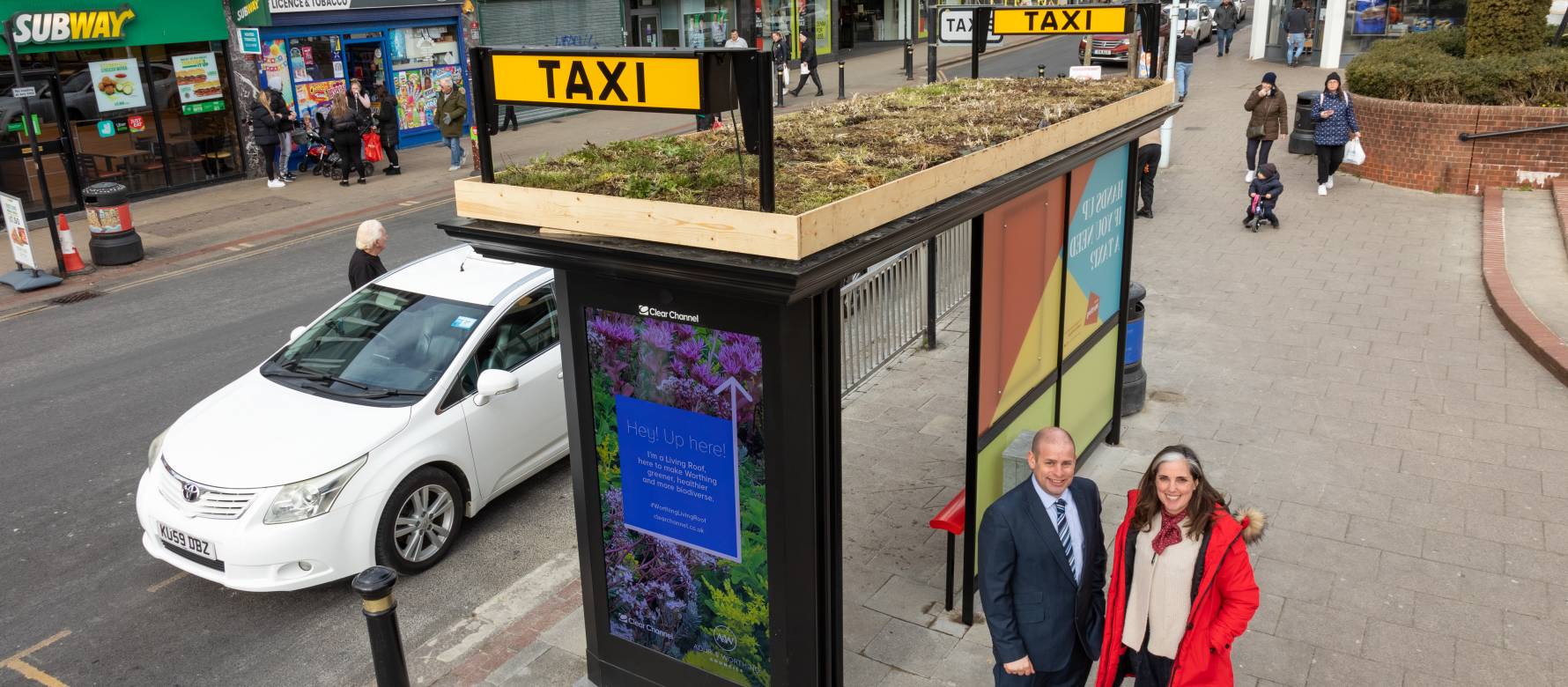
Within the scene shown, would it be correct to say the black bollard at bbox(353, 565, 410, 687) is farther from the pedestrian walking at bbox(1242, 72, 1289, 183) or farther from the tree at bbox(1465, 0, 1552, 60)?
the tree at bbox(1465, 0, 1552, 60)

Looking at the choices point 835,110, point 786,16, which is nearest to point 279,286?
point 835,110

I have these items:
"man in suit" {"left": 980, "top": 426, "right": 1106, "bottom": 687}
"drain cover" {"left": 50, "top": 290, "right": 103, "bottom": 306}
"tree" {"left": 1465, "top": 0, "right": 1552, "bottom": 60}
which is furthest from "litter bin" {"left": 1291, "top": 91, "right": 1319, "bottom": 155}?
"drain cover" {"left": 50, "top": 290, "right": 103, "bottom": 306}

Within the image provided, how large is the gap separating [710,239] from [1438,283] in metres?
10.7

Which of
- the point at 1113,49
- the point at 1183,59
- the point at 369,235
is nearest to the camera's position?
the point at 369,235

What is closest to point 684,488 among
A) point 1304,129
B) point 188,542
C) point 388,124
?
point 188,542

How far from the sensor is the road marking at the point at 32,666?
247 inches

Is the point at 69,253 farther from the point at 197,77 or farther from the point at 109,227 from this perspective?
the point at 197,77

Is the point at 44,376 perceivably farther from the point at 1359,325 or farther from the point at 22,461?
the point at 1359,325

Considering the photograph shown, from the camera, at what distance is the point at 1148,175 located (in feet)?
49.6

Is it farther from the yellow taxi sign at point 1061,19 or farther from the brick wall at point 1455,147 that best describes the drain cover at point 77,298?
the brick wall at point 1455,147

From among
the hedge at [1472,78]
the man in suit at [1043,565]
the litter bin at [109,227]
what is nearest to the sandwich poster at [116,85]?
the litter bin at [109,227]

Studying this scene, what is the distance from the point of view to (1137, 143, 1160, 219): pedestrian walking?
1379 cm

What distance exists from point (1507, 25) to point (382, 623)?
58.8 ft

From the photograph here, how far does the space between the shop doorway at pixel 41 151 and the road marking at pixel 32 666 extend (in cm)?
1316
